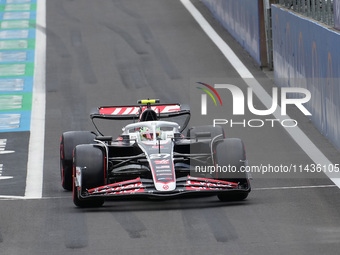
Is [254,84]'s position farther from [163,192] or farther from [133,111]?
[163,192]

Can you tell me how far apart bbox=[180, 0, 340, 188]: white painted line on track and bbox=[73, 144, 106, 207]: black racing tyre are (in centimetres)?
352

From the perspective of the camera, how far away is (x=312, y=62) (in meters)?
19.2

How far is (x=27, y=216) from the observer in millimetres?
12969

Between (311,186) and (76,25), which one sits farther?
(76,25)

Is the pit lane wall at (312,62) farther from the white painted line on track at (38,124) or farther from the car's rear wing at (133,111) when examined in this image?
the white painted line on track at (38,124)

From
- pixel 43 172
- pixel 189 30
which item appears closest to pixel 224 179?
pixel 43 172

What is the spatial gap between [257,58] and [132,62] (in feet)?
11.2

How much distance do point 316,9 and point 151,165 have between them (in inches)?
312

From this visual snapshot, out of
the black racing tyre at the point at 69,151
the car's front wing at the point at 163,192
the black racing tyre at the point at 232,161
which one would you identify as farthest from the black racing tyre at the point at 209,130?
the car's front wing at the point at 163,192

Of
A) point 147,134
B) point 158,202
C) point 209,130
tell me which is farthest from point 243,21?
point 158,202

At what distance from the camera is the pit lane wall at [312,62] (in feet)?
56.4

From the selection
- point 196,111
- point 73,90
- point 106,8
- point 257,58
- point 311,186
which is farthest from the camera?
point 106,8

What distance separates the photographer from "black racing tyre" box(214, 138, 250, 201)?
13.0 metres

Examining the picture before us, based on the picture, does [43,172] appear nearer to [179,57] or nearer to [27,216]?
[27,216]
